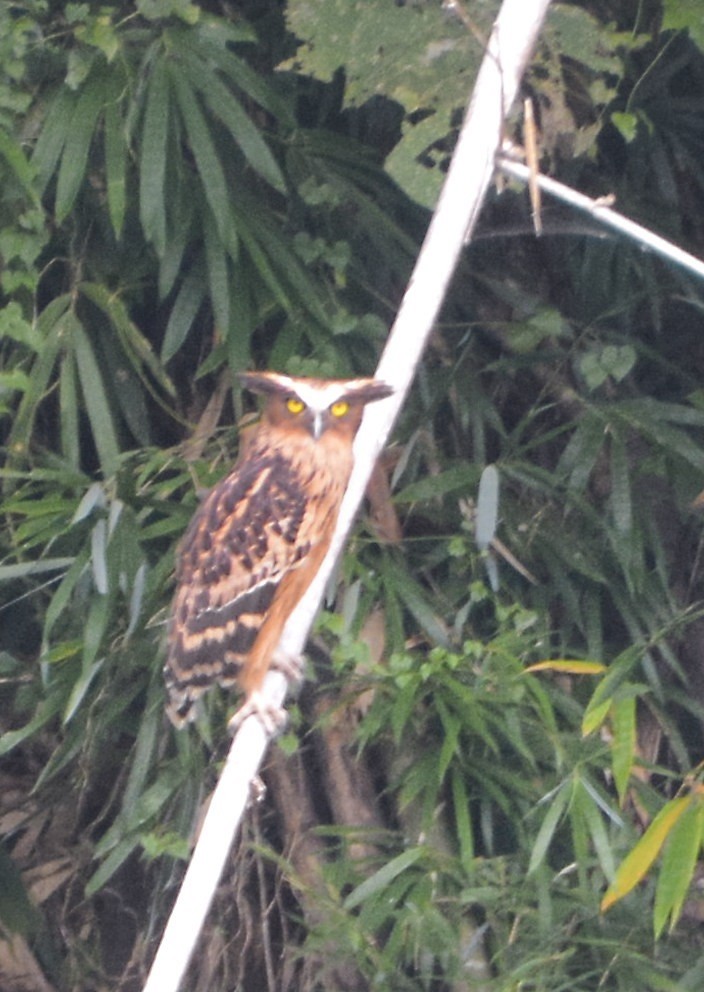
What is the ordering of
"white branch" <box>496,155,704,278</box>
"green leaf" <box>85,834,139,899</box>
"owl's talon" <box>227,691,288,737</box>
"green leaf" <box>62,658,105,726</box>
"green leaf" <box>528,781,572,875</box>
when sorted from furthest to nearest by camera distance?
"green leaf" <box>85,834,139,899</box>, "green leaf" <box>62,658,105,726</box>, "green leaf" <box>528,781,572,875</box>, "owl's talon" <box>227,691,288,737</box>, "white branch" <box>496,155,704,278</box>

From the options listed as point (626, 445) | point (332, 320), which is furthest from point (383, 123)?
point (626, 445)

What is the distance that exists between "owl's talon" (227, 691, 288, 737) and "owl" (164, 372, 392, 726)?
0.30 ft

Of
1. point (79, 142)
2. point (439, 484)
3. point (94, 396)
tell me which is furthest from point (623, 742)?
point (79, 142)

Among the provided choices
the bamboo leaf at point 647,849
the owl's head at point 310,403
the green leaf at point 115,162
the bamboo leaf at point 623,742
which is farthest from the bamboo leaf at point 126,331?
the bamboo leaf at point 647,849

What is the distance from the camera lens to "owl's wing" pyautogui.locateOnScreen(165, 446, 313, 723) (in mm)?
2496

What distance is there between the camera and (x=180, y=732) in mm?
2766

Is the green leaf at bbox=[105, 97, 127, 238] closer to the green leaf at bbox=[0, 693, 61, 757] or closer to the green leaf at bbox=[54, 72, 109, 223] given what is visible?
the green leaf at bbox=[54, 72, 109, 223]

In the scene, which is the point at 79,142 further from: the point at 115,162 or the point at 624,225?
the point at 624,225

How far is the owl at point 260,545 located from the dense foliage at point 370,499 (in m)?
0.16

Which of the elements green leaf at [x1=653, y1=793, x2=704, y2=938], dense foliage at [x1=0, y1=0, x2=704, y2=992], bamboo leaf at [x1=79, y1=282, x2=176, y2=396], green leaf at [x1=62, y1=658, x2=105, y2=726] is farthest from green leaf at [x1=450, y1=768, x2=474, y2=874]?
bamboo leaf at [x1=79, y1=282, x2=176, y2=396]

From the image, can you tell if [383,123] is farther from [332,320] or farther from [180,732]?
[180,732]

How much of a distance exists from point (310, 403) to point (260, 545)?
0.79 ft

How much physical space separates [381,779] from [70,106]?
133 centimetres

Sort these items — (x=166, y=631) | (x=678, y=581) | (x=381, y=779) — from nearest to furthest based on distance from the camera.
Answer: (x=166, y=631)
(x=381, y=779)
(x=678, y=581)
